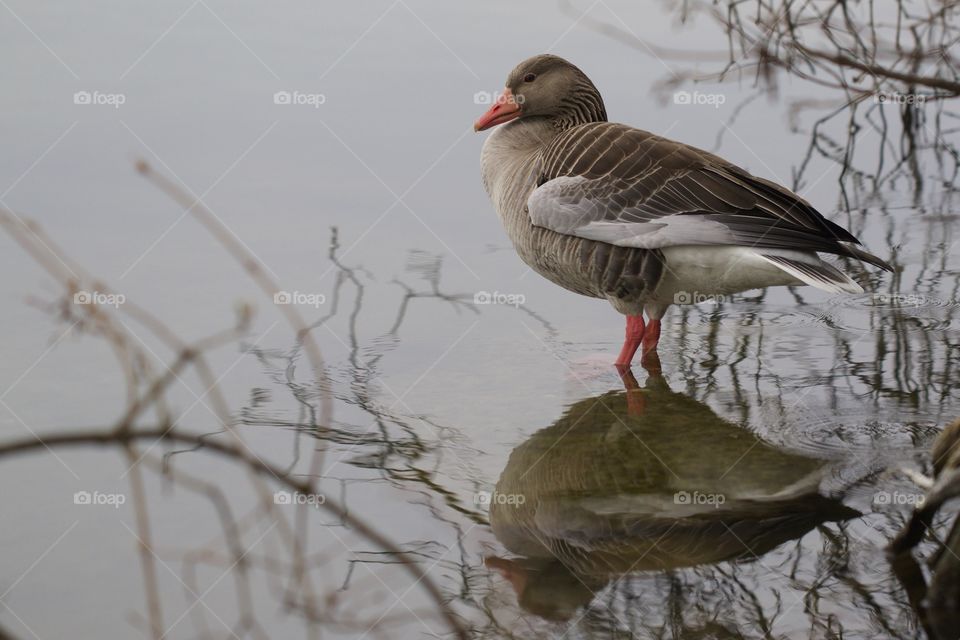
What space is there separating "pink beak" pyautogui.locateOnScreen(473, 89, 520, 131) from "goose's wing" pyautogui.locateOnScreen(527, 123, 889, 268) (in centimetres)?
48

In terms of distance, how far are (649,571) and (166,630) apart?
4.63 feet

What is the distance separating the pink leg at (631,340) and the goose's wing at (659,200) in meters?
0.43

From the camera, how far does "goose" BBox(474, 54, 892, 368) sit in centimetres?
498

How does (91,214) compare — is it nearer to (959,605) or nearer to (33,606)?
(33,606)

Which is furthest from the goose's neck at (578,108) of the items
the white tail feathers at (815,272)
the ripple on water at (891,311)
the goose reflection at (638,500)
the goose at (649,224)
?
the goose reflection at (638,500)

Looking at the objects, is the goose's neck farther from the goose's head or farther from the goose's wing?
the goose's wing

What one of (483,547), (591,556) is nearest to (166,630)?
(483,547)

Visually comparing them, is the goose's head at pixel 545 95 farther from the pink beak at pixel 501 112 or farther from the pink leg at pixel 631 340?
the pink leg at pixel 631 340

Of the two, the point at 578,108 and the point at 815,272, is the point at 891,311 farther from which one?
the point at 578,108

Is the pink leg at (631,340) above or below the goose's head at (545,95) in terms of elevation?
below

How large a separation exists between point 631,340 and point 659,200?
676mm

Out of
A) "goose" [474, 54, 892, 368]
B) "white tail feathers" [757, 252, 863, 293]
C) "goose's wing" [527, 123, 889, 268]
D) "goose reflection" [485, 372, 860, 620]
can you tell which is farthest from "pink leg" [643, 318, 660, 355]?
"white tail feathers" [757, 252, 863, 293]

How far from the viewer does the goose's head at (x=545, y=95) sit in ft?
20.6

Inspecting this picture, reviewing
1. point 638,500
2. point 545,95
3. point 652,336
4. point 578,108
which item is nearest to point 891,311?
point 652,336
